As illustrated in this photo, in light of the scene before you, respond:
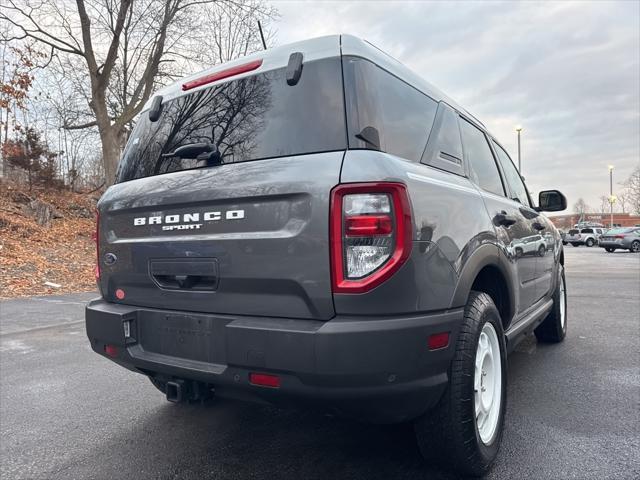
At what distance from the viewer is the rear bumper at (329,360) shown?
177cm

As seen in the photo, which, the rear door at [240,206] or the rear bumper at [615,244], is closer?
the rear door at [240,206]

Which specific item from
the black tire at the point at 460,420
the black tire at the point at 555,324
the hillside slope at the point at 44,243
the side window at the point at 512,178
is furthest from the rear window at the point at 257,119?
the hillside slope at the point at 44,243

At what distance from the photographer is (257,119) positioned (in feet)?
7.26

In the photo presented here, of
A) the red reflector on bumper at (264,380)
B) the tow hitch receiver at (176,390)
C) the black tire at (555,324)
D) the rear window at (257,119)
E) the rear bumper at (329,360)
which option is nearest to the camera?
the rear bumper at (329,360)

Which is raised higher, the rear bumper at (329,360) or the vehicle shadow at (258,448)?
the rear bumper at (329,360)

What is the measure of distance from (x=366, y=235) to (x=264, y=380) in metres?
0.72

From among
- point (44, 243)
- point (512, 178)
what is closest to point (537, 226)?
point (512, 178)

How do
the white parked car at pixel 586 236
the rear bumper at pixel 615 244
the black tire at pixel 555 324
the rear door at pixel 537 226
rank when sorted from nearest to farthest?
the rear door at pixel 537 226
the black tire at pixel 555 324
the rear bumper at pixel 615 244
the white parked car at pixel 586 236

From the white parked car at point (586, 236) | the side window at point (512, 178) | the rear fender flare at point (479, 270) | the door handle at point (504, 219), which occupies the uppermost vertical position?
the side window at point (512, 178)

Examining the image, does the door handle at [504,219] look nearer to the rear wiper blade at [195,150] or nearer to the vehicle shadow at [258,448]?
the vehicle shadow at [258,448]

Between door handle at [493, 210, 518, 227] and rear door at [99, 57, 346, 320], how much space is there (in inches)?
51.4

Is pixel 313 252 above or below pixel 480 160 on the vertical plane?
below

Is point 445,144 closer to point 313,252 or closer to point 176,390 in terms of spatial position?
point 313,252

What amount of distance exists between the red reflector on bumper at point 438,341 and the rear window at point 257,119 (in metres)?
0.87
